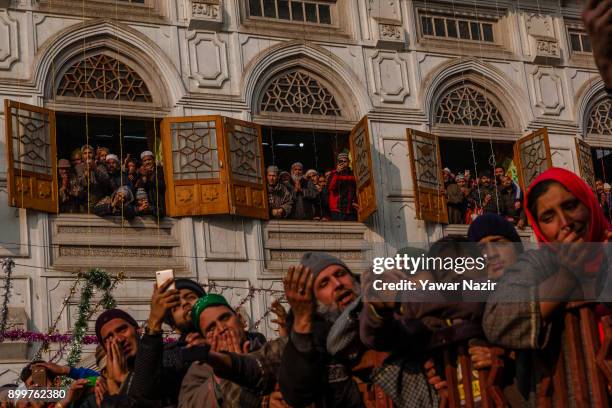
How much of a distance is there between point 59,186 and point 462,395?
11600mm

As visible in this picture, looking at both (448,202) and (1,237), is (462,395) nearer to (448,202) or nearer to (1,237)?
(1,237)

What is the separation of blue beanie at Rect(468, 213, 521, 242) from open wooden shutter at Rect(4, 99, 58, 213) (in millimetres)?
10646

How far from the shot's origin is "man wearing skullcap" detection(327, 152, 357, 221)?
53.2 feet

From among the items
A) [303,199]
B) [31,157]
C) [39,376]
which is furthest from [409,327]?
[303,199]

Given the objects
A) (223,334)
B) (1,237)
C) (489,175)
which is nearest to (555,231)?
(223,334)

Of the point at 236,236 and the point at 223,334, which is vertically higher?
the point at 236,236

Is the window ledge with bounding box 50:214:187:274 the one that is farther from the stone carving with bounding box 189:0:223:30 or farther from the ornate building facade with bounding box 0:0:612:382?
the stone carving with bounding box 189:0:223:30

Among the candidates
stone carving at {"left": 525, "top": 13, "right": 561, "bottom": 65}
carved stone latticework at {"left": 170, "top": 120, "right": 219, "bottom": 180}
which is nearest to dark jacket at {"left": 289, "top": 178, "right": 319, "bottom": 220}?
carved stone latticework at {"left": 170, "top": 120, "right": 219, "bottom": 180}

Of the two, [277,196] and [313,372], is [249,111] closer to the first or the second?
[277,196]

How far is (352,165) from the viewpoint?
649 inches

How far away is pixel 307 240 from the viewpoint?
1588 centimetres

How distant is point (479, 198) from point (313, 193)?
8.66ft

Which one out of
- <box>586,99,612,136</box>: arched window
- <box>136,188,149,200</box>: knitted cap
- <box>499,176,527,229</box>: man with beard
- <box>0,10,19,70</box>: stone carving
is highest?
<box>0,10,19,70</box>: stone carving

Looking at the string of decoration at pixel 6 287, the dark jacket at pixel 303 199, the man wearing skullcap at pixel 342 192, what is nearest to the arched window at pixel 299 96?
the man wearing skullcap at pixel 342 192
